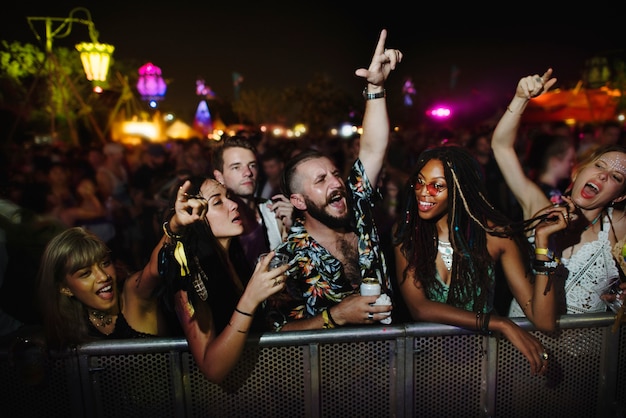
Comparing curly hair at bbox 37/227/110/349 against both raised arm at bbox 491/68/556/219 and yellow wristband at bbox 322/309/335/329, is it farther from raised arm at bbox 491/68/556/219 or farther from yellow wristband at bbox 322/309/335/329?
raised arm at bbox 491/68/556/219

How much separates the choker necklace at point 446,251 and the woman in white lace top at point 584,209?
0.59 metres

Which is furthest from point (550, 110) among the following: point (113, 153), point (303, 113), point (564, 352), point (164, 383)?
point (303, 113)

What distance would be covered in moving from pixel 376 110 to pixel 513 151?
39.6 inches

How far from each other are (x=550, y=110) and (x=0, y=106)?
18.8m

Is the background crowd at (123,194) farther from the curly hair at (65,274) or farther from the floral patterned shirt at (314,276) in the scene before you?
the floral patterned shirt at (314,276)

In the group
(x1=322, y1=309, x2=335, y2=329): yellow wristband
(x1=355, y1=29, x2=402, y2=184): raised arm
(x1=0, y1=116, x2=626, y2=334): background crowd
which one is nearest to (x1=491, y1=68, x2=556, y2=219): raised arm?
(x1=0, y1=116, x2=626, y2=334): background crowd

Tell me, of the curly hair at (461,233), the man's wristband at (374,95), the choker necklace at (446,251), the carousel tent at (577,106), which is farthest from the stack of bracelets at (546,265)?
the carousel tent at (577,106)

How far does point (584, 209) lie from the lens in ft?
9.32

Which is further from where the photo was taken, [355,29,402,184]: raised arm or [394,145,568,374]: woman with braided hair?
[355,29,402,184]: raised arm

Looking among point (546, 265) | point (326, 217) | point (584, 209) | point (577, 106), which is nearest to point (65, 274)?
point (326, 217)

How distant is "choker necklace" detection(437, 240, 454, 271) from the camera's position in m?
2.66

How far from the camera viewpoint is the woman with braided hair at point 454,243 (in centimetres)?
254

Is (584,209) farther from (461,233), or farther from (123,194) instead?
(123,194)

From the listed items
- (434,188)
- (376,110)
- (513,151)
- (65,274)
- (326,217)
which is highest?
(376,110)
